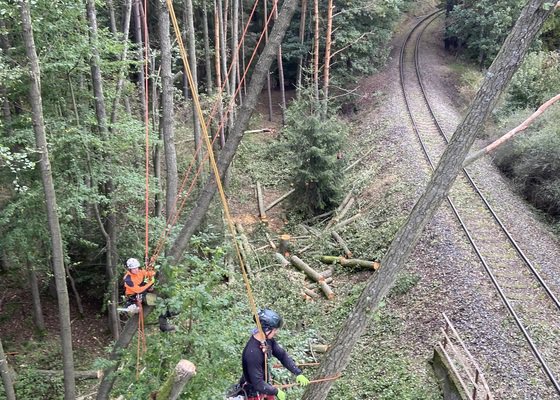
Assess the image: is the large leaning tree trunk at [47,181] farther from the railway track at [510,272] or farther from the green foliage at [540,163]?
the green foliage at [540,163]

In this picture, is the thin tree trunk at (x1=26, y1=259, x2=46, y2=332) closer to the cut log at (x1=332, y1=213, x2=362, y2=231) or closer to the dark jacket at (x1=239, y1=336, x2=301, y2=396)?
the dark jacket at (x1=239, y1=336, x2=301, y2=396)

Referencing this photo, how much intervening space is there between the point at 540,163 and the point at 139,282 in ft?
53.2

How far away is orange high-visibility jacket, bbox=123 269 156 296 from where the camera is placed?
597 cm

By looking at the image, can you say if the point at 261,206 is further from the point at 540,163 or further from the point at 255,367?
the point at 255,367

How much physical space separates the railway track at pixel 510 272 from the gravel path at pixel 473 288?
19cm

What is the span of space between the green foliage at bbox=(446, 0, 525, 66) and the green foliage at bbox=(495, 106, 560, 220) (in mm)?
12022

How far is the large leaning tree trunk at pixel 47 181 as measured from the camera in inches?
269

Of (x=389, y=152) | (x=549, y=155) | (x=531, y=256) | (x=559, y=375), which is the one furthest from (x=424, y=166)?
(x=559, y=375)

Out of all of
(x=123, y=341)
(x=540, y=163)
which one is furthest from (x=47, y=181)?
(x=540, y=163)

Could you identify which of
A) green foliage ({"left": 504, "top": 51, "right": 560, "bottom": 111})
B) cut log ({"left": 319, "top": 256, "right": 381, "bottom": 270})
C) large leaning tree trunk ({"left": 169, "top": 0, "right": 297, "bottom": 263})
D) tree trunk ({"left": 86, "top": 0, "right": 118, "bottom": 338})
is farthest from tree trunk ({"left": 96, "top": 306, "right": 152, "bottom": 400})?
green foliage ({"left": 504, "top": 51, "right": 560, "bottom": 111})

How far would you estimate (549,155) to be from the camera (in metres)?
17.1

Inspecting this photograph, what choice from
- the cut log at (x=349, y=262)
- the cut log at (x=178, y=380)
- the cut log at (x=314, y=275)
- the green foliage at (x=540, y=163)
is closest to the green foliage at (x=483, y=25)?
the green foliage at (x=540, y=163)

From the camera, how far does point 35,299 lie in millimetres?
12695

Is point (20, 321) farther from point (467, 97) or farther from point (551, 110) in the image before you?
point (467, 97)
